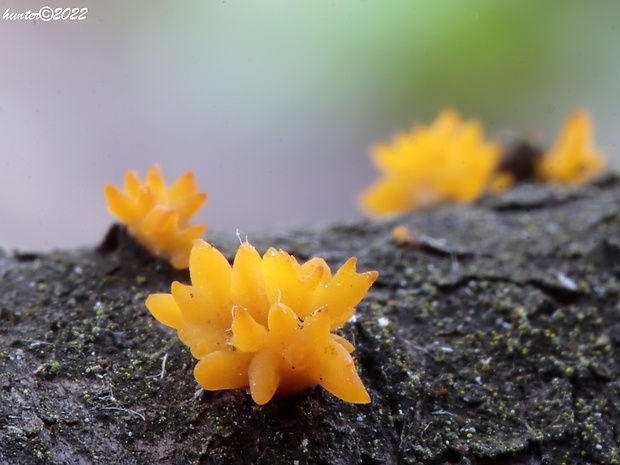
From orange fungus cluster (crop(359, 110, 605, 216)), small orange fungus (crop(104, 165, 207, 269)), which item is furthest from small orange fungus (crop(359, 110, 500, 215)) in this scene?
small orange fungus (crop(104, 165, 207, 269))

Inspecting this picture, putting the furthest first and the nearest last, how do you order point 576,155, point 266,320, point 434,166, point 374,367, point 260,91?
point 260,91 → point 576,155 → point 434,166 → point 374,367 → point 266,320

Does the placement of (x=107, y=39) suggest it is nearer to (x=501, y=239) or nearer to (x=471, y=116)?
(x=501, y=239)

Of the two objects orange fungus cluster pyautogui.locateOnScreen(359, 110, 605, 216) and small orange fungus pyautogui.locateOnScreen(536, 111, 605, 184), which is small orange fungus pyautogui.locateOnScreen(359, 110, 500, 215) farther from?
small orange fungus pyautogui.locateOnScreen(536, 111, 605, 184)

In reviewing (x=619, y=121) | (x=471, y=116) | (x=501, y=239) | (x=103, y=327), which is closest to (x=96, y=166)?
(x=103, y=327)

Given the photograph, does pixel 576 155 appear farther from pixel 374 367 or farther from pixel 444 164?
pixel 374 367

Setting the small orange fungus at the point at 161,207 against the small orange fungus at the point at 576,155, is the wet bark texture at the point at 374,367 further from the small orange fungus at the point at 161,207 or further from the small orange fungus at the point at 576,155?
the small orange fungus at the point at 576,155

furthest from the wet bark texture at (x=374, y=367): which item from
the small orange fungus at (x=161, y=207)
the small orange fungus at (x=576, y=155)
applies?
the small orange fungus at (x=576, y=155)

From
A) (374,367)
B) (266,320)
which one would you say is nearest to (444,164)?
(374,367)
